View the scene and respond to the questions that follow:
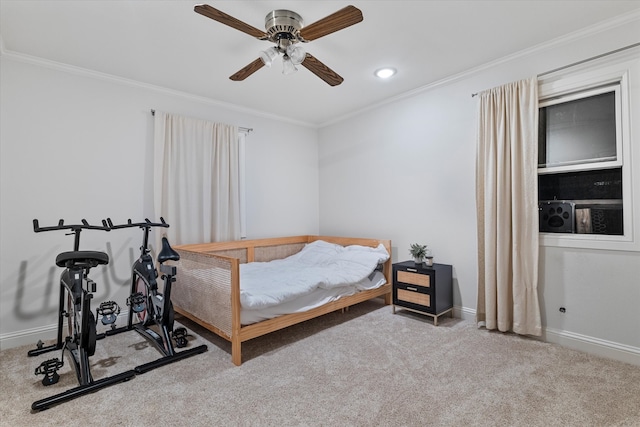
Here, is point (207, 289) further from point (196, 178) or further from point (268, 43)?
point (268, 43)

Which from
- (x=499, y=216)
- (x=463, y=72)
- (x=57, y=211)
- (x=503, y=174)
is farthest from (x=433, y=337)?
(x=57, y=211)

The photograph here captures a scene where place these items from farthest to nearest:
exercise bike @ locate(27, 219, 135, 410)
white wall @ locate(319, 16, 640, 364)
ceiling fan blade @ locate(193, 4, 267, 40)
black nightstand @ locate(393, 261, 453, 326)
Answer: black nightstand @ locate(393, 261, 453, 326)
white wall @ locate(319, 16, 640, 364)
exercise bike @ locate(27, 219, 135, 410)
ceiling fan blade @ locate(193, 4, 267, 40)

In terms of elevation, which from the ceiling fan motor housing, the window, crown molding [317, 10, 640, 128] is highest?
crown molding [317, 10, 640, 128]

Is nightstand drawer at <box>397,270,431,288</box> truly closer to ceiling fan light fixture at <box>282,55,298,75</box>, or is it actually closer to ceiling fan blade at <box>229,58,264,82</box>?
ceiling fan light fixture at <box>282,55,298,75</box>

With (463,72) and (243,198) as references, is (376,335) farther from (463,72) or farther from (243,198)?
(463,72)

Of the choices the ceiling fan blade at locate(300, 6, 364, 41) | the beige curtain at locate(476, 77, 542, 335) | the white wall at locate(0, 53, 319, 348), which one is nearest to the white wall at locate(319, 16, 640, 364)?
the beige curtain at locate(476, 77, 542, 335)

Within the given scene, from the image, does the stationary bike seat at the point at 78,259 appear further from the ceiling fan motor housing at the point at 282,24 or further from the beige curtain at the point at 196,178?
the ceiling fan motor housing at the point at 282,24

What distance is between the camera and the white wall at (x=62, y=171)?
2.66m

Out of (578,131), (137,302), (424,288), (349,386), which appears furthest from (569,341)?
(137,302)

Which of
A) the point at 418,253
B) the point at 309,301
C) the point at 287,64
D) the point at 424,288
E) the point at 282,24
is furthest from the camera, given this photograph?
the point at 418,253

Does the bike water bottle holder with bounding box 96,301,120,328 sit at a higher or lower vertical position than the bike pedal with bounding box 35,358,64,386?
higher

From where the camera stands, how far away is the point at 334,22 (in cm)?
186

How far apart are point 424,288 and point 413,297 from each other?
0.58 ft

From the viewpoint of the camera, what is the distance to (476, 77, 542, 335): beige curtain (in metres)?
2.63
